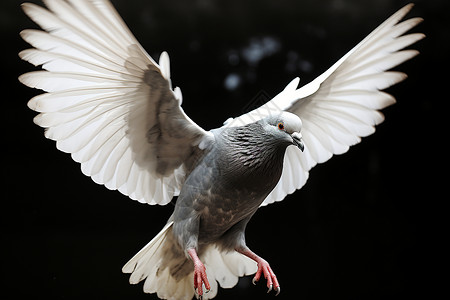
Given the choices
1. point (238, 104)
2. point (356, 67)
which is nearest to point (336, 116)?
point (356, 67)

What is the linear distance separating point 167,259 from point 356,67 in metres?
0.90

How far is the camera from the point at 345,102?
1.87 m

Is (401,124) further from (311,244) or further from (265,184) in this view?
(265,184)

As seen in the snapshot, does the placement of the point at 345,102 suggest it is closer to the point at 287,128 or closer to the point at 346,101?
the point at 346,101

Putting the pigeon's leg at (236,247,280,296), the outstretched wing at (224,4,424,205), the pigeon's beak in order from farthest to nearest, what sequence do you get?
the outstretched wing at (224,4,424,205) → the pigeon's leg at (236,247,280,296) → the pigeon's beak

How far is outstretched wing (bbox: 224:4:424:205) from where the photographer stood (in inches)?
69.5

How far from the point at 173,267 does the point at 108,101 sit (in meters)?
0.64

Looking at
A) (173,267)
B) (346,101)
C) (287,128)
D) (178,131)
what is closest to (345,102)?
(346,101)

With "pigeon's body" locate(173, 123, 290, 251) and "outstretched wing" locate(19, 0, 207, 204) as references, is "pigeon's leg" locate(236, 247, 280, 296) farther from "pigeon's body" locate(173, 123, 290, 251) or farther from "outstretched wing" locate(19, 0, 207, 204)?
"outstretched wing" locate(19, 0, 207, 204)

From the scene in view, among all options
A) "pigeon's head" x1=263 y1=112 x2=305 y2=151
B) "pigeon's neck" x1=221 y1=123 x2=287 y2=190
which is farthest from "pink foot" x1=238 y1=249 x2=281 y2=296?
"pigeon's head" x1=263 y1=112 x2=305 y2=151

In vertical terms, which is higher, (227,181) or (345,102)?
(227,181)

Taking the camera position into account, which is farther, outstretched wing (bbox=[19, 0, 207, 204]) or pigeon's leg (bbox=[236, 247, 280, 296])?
pigeon's leg (bbox=[236, 247, 280, 296])

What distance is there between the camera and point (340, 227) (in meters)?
2.60

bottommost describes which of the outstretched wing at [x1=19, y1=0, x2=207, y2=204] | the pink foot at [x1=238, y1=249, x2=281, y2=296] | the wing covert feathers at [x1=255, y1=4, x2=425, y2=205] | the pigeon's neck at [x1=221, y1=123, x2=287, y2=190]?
the pink foot at [x1=238, y1=249, x2=281, y2=296]
